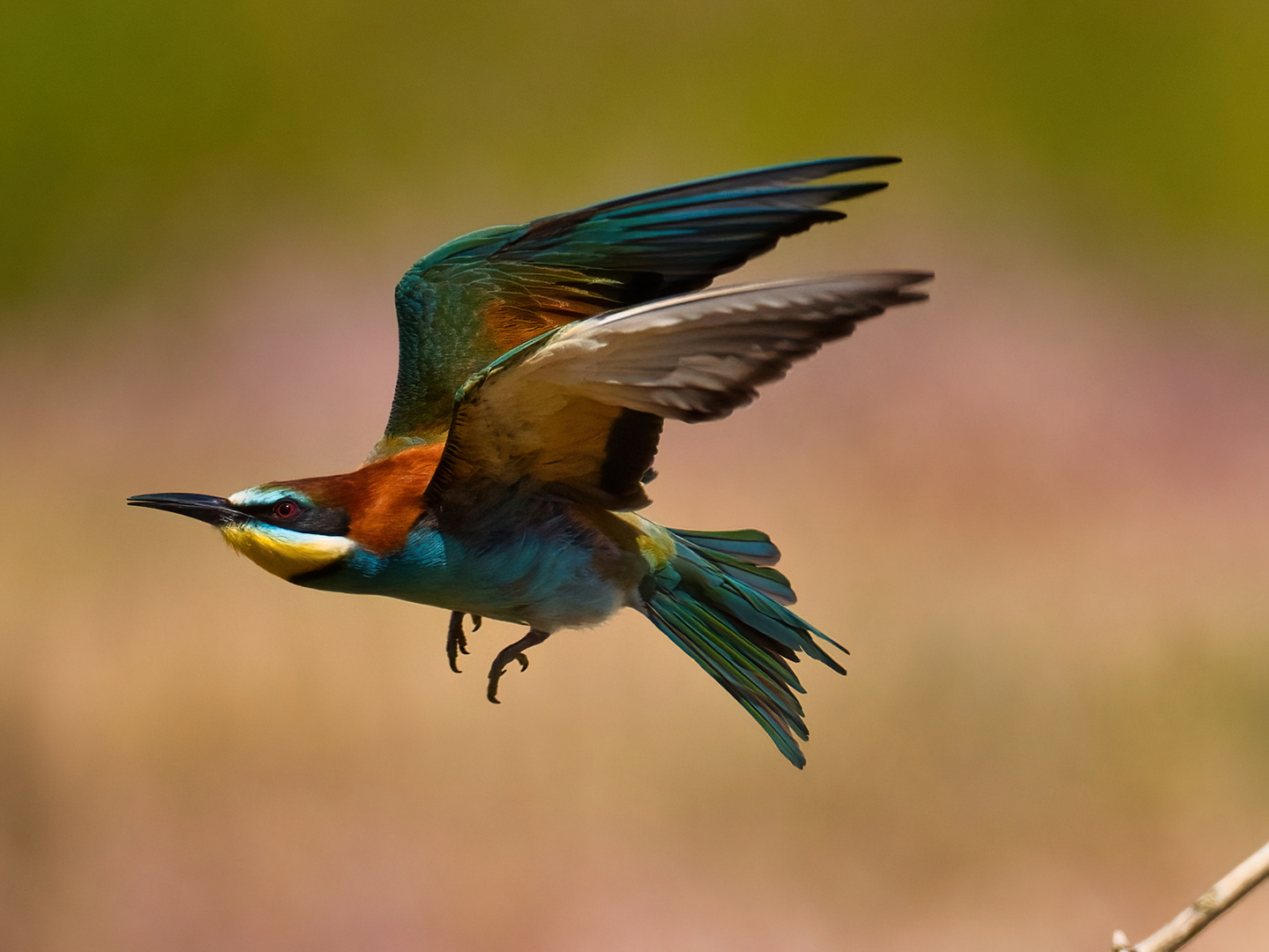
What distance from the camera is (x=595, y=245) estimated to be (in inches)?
39.8

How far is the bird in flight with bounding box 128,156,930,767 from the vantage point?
790 mm

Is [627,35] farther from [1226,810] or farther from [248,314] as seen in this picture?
[1226,810]

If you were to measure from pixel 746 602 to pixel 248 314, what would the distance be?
2.39 meters

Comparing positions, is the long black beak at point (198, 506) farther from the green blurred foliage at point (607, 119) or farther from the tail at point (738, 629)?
the green blurred foliage at point (607, 119)

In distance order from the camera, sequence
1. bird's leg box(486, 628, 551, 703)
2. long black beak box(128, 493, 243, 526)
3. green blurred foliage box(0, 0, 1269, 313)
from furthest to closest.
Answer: green blurred foliage box(0, 0, 1269, 313) < bird's leg box(486, 628, 551, 703) < long black beak box(128, 493, 243, 526)

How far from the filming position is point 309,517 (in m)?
0.89

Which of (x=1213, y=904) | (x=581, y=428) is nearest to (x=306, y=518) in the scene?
(x=581, y=428)

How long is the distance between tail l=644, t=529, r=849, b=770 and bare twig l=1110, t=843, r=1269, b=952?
0.37m

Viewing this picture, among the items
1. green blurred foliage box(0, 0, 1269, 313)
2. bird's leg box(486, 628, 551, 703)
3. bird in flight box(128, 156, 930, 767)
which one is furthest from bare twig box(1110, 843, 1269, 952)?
green blurred foliage box(0, 0, 1269, 313)

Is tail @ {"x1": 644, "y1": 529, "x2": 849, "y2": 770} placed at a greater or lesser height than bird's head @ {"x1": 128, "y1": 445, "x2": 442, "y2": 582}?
lesser

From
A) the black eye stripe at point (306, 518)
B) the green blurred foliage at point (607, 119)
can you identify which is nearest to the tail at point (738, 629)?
the black eye stripe at point (306, 518)

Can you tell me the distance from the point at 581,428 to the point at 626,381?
102 mm

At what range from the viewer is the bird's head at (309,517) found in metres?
0.87

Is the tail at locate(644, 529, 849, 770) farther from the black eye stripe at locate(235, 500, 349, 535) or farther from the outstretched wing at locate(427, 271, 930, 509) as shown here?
the black eye stripe at locate(235, 500, 349, 535)
